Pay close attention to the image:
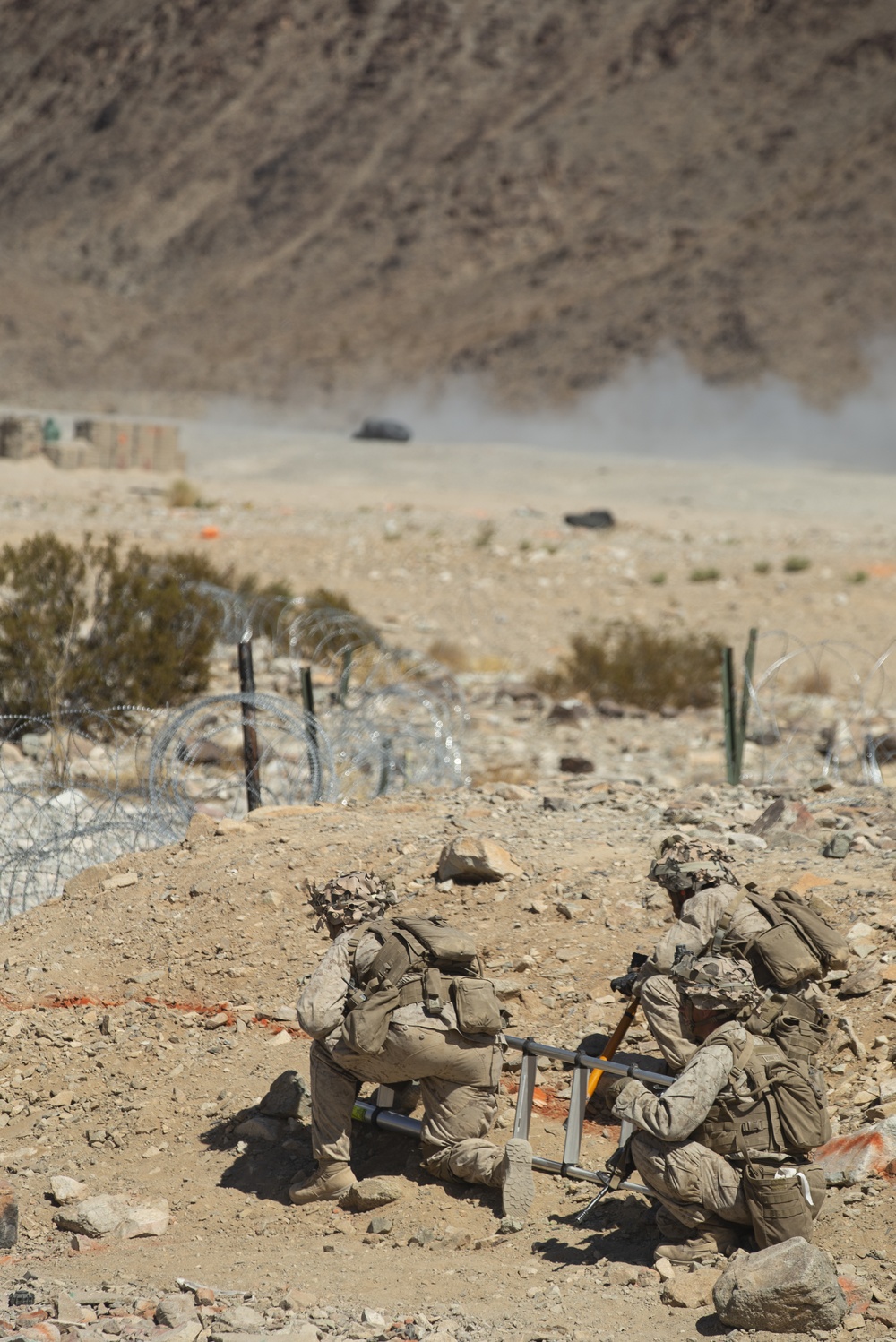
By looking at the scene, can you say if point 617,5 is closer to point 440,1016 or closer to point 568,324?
point 568,324

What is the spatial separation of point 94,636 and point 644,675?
558 centimetres

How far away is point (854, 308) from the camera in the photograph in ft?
160

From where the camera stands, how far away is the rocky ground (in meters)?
4.21

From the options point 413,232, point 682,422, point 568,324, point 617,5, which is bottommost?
point 682,422

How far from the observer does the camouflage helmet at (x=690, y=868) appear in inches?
188

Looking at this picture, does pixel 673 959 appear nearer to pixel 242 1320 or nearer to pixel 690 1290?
pixel 690 1290

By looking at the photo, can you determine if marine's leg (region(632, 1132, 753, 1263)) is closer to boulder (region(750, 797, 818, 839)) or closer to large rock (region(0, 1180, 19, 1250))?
large rock (region(0, 1180, 19, 1250))

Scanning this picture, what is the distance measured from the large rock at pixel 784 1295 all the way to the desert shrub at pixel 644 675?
10.9m

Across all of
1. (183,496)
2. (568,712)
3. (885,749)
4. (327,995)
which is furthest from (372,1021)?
(183,496)

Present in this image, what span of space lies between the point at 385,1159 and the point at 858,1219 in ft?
5.34

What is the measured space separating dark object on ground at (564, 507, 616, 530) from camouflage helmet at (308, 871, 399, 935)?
19.2 m

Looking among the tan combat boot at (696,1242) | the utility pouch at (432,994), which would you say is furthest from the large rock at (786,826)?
the tan combat boot at (696,1242)

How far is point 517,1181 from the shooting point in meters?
4.61

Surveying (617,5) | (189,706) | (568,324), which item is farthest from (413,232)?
(189,706)
